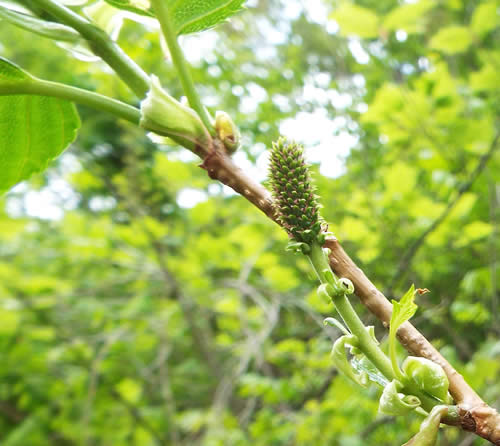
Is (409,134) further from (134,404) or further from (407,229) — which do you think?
(134,404)

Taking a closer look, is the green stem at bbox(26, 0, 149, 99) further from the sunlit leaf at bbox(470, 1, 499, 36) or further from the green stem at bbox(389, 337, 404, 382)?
the sunlit leaf at bbox(470, 1, 499, 36)

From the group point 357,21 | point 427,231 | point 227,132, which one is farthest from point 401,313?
point 357,21

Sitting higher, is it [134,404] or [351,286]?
[134,404]

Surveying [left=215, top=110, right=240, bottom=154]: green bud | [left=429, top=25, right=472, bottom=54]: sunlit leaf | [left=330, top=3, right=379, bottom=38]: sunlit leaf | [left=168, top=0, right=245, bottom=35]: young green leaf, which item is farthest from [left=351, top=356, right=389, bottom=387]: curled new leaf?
[left=429, top=25, right=472, bottom=54]: sunlit leaf

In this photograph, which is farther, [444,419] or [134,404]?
[134,404]

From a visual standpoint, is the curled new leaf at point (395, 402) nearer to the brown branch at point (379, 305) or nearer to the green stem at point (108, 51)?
the brown branch at point (379, 305)

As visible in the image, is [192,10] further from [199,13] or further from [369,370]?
[369,370]

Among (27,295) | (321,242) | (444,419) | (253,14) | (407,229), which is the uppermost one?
(253,14)

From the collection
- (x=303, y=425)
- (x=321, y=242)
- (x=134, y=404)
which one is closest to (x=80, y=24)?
(x=321, y=242)
